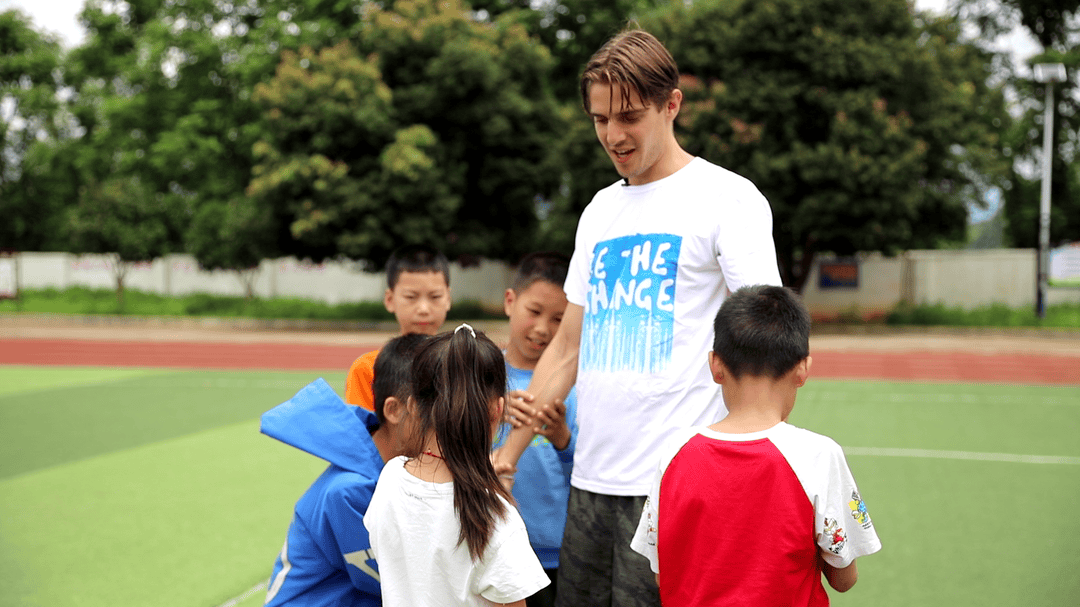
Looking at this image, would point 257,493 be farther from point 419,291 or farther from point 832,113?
point 832,113

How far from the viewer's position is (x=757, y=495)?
5.41ft

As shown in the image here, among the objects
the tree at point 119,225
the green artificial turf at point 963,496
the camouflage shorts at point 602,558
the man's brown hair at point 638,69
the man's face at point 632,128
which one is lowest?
the green artificial turf at point 963,496

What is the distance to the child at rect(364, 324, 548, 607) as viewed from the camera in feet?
5.65

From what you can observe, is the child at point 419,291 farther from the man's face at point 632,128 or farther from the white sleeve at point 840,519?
the white sleeve at point 840,519

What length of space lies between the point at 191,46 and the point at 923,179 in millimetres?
20741

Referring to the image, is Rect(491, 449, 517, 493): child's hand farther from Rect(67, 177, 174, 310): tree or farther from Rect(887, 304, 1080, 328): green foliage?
Rect(67, 177, 174, 310): tree

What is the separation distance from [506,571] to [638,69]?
1.16m

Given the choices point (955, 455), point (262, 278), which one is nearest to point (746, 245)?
point (955, 455)

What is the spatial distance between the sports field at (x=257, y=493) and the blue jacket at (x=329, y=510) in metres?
1.83

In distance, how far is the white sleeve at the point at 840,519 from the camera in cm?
164

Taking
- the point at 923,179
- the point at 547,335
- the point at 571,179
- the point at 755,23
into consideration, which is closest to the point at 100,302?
the point at 571,179

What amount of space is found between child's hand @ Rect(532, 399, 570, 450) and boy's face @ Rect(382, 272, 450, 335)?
0.92 m

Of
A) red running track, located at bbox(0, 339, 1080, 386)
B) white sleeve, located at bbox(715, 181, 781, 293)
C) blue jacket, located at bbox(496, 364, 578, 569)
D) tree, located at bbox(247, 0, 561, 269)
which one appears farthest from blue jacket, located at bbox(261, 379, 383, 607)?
tree, located at bbox(247, 0, 561, 269)

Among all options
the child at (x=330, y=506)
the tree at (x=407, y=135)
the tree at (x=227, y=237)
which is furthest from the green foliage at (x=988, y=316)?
the child at (x=330, y=506)
